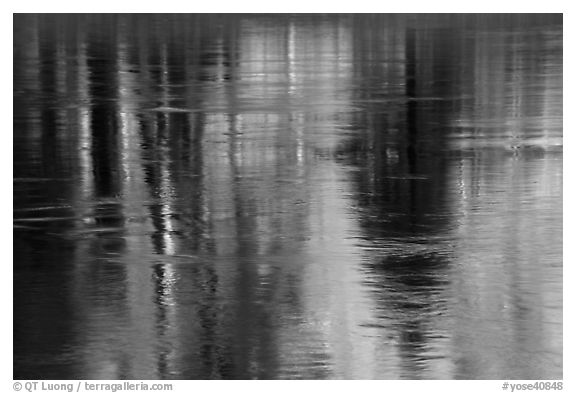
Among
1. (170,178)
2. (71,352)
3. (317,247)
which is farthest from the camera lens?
(170,178)

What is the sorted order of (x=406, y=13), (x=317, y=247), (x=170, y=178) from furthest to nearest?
(x=406, y=13)
(x=170, y=178)
(x=317, y=247)

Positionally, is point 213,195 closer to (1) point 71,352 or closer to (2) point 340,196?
(2) point 340,196

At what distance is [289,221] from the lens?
1215cm

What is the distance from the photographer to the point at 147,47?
26219 millimetres

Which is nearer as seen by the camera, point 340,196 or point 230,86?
point 340,196

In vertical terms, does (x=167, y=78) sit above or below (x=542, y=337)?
above

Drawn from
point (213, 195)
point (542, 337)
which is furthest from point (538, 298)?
point (213, 195)

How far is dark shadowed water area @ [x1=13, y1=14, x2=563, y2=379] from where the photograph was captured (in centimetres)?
909

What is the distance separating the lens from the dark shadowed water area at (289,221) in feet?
29.8

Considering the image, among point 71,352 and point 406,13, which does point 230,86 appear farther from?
point 406,13

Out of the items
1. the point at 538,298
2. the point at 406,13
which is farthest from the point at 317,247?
the point at 406,13

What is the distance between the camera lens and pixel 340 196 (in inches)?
512
